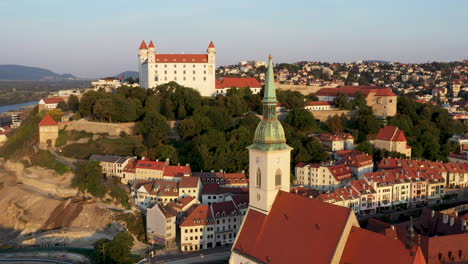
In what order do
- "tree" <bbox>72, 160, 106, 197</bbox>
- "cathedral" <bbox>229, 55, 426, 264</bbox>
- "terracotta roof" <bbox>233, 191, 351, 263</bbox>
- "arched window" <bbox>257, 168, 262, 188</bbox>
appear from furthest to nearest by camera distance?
"tree" <bbox>72, 160, 106, 197</bbox>
"arched window" <bbox>257, 168, 262, 188</bbox>
"terracotta roof" <bbox>233, 191, 351, 263</bbox>
"cathedral" <bbox>229, 55, 426, 264</bbox>

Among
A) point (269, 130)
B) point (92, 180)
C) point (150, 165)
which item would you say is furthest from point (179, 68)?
point (269, 130)

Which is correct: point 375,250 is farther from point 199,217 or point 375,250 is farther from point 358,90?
point 358,90

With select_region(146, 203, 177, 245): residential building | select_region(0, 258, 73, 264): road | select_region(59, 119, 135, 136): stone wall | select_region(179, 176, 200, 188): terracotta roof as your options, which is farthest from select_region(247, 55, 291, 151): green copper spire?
select_region(59, 119, 135, 136): stone wall

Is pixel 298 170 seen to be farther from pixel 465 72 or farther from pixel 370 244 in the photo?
pixel 465 72

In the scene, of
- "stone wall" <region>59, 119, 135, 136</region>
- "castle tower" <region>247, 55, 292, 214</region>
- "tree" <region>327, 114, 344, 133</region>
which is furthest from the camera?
"tree" <region>327, 114, 344, 133</region>

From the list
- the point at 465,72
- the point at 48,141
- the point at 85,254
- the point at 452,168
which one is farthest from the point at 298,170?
the point at 465,72

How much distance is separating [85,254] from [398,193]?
34.0 m

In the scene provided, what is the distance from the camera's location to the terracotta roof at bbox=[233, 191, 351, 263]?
24.4 metres

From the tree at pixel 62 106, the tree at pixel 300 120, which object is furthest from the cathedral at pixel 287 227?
the tree at pixel 62 106

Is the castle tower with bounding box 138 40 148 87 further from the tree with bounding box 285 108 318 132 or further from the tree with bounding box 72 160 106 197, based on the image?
the tree with bounding box 72 160 106 197

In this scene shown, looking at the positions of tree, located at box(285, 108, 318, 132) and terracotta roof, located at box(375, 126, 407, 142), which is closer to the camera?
terracotta roof, located at box(375, 126, 407, 142)

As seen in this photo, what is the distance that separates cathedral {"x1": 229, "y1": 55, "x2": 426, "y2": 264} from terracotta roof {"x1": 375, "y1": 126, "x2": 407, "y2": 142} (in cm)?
4213

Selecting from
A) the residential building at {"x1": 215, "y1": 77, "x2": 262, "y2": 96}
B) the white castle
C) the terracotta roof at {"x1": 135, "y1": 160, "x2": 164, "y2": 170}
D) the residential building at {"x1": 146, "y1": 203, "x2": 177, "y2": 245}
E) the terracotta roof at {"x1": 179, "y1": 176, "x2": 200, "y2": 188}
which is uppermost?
the white castle

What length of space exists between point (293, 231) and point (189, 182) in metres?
26.4
